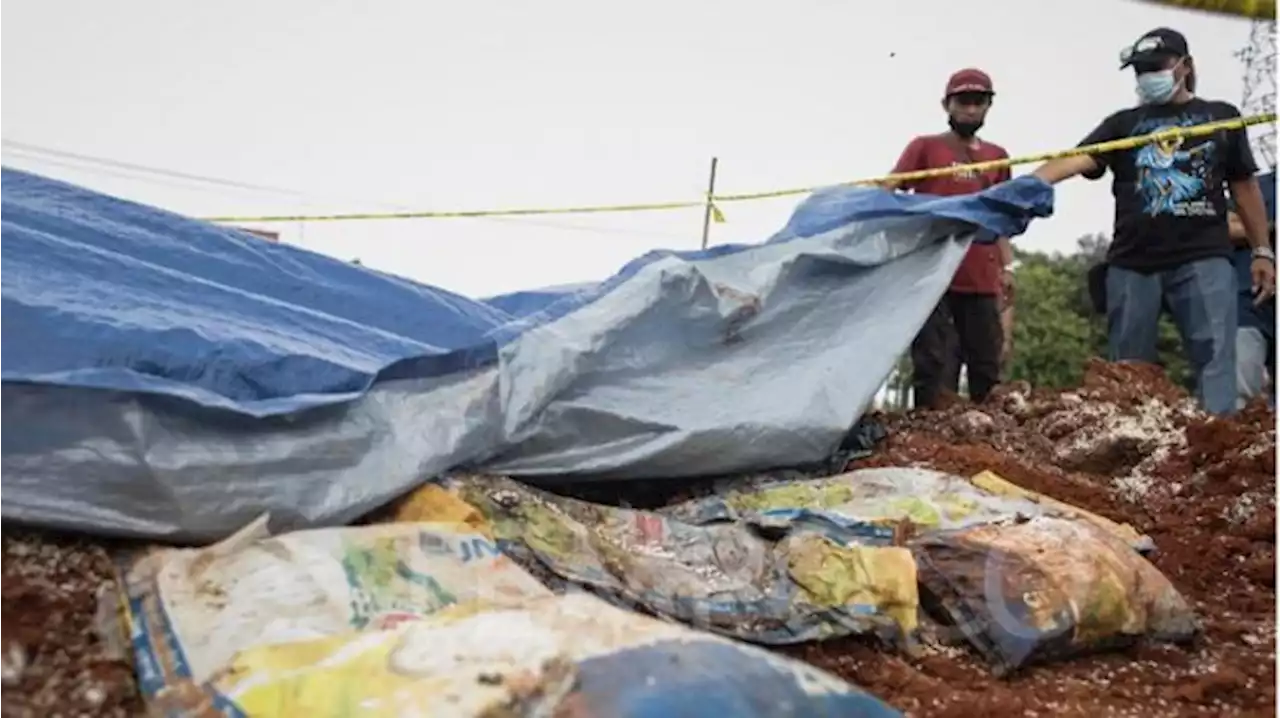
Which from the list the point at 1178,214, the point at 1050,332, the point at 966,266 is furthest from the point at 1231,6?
the point at 1050,332

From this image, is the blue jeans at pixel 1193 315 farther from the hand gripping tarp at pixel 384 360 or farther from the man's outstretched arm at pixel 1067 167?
the hand gripping tarp at pixel 384 360

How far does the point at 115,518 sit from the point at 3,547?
0.12 meters

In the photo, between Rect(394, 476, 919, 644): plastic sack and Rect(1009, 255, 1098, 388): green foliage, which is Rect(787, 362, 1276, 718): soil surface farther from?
Rect(1009, 255, 1098, 388): green foliage

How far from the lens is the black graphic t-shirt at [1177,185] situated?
2.93 meters

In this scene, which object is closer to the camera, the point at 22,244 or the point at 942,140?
the point at 22,244

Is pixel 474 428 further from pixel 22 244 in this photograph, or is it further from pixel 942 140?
pixel 942 140

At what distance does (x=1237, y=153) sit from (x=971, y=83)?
761mm

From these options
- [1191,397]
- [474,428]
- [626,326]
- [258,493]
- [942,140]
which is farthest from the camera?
[942,140]

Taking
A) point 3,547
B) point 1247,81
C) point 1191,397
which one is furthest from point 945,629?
point 1247,81

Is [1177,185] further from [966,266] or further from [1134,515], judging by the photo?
[1134,515]

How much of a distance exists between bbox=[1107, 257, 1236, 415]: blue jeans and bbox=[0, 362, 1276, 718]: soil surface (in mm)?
90

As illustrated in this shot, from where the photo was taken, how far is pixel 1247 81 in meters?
6.16

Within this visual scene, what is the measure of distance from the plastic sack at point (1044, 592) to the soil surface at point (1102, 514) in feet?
0.10

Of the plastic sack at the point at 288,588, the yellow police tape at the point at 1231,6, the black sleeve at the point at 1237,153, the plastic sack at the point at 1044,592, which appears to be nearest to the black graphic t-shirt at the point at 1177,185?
the black sleeve at the point at 1237,153
